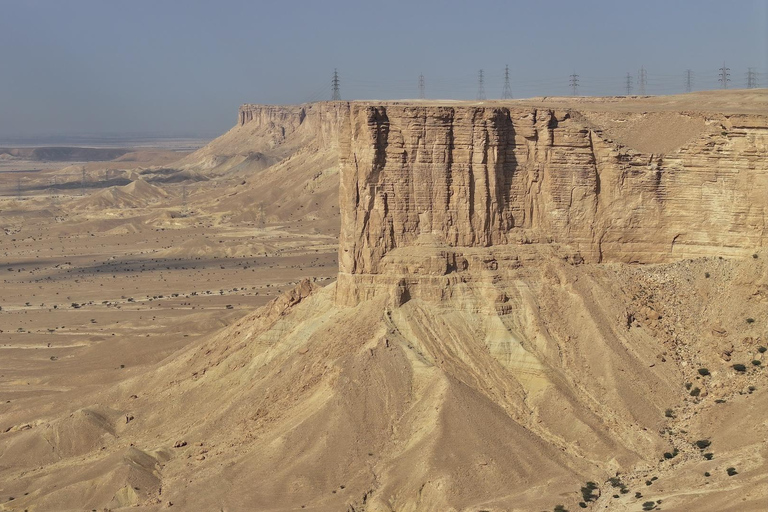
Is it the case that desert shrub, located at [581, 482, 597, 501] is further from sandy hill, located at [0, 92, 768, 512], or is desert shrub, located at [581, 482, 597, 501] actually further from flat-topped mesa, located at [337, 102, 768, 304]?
flat-topped mesa, located at [337, 102, 768, 304]

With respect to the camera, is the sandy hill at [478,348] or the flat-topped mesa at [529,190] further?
the flat-topped mesa at [529,190]

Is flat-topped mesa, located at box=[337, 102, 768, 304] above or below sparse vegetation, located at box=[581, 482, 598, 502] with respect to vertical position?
above

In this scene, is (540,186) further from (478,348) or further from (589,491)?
(589,491)

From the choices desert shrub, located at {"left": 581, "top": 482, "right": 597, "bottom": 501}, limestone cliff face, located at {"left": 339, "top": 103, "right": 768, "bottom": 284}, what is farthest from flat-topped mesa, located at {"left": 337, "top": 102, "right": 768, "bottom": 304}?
desert shrub, located at {"left": 581, "top": 482, "right": 597, "bottom": 501}

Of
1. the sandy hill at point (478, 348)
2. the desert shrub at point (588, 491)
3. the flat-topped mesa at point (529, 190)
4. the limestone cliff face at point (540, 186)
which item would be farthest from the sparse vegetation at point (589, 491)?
the limestone cliff face at point (540, 186)

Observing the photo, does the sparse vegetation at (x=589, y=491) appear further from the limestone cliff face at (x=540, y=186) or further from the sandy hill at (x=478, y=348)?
the limestone cliff face at (x=540, y=186)

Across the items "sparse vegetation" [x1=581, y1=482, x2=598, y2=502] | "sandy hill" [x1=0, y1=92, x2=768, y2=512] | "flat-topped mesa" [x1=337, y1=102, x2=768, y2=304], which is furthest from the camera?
"flat-topped mesa" [x1=337, y1=102, x2=768, y2=304]
